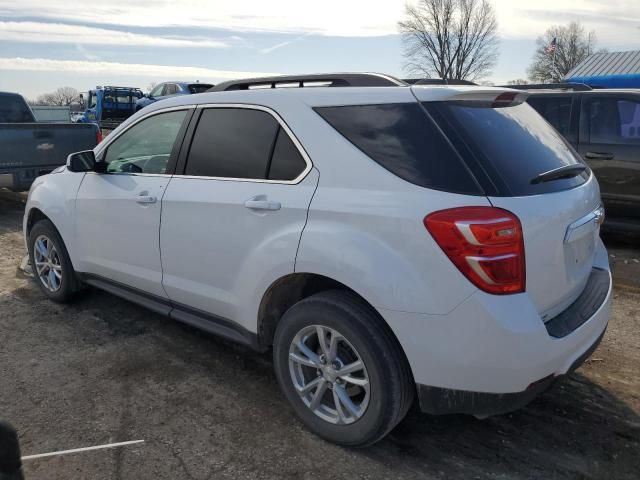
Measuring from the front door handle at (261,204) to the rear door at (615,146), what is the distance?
4741 mm

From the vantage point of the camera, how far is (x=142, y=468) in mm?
2682

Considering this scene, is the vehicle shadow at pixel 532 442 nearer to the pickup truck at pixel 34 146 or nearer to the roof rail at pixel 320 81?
the roof rail at pixel 320 81

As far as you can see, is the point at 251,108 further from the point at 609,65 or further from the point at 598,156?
the point at 609,65

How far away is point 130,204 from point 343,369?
1914 millimetres

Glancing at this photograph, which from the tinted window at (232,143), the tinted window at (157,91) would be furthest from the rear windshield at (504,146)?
the tinted window at (157,91)

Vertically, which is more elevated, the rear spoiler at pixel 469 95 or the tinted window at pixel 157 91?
the tinted window at pixel 157 91

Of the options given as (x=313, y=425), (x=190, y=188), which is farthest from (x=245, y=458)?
(x=190, y=188)

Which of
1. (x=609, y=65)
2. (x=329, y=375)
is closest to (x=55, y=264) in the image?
(x=329, y=375)

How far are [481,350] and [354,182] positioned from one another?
36.8 inches

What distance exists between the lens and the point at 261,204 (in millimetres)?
2920

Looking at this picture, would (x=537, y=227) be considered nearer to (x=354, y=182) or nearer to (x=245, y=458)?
(x=354, y=182)

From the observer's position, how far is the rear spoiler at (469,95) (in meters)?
2.63

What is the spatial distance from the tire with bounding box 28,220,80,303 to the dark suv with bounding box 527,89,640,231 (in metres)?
5.04

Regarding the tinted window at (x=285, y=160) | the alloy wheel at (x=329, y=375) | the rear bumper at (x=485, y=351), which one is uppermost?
the tinted window at (x=285, y=160)
